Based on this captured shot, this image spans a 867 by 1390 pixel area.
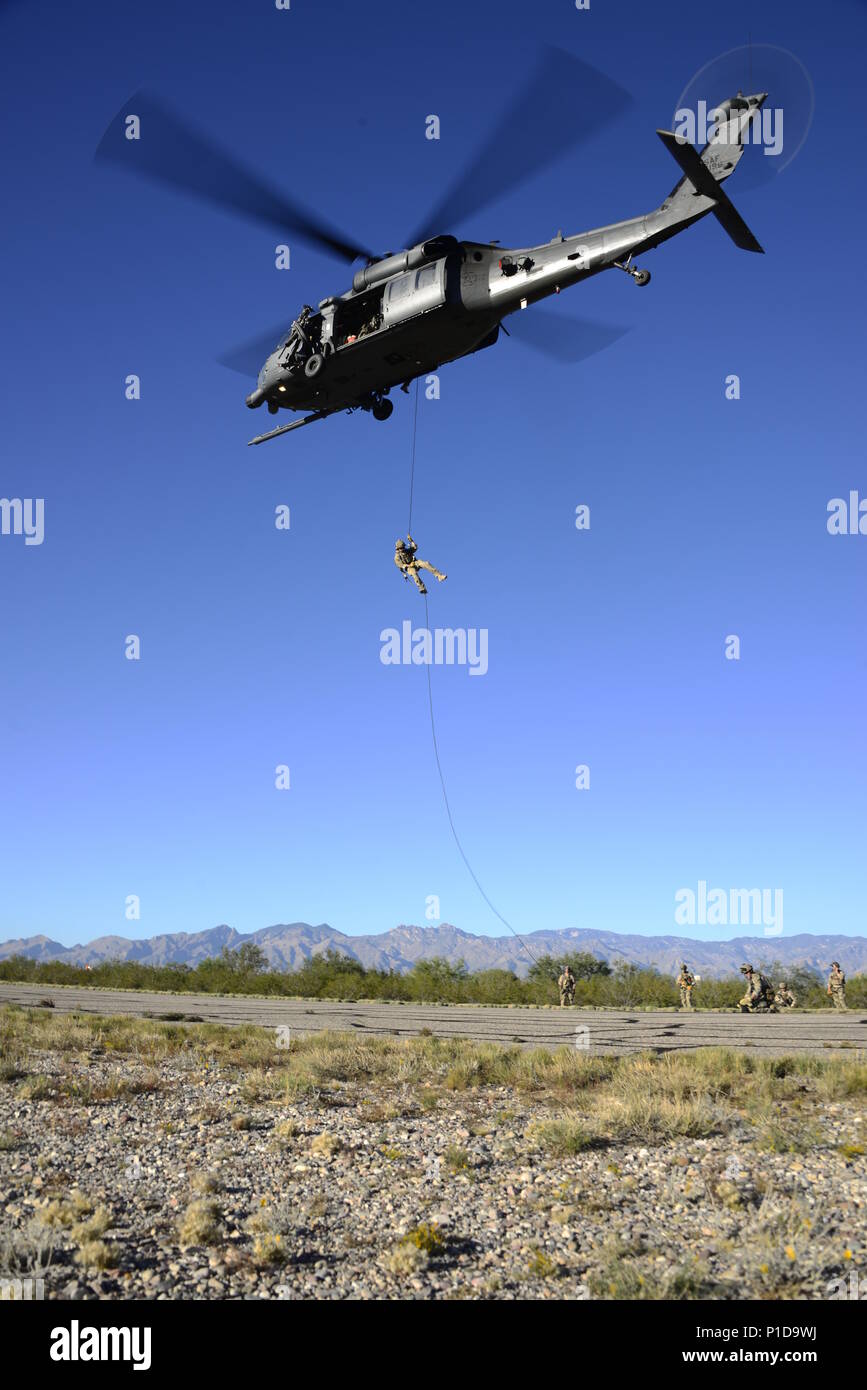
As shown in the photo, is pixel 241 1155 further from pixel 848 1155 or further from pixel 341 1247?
pixel 848 1155

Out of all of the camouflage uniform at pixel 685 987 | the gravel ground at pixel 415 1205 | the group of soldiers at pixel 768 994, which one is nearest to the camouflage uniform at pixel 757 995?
the group of soldiers at pixel 768 994

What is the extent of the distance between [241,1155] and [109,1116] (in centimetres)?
316

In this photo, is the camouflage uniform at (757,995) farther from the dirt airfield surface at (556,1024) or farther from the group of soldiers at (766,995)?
the dirt airfield surface at (556,1024)

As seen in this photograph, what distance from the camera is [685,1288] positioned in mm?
6551

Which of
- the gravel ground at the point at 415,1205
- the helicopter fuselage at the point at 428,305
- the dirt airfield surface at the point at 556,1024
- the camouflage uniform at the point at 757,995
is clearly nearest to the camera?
the gravel ground at the point at 415,1205

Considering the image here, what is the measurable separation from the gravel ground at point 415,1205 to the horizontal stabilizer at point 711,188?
14659mm

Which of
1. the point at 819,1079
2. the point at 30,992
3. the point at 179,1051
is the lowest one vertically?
the point at 30,992

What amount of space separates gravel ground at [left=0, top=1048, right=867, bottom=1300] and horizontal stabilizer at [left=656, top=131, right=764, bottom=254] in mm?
14659

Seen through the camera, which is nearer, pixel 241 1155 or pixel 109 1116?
pixel 241 1155

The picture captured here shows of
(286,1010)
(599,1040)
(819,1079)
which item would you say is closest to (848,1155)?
(819,1079)

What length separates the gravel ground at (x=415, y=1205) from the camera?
688cm

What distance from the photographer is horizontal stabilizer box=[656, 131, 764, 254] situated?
45.2 ft

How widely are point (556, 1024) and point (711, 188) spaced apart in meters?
20.3

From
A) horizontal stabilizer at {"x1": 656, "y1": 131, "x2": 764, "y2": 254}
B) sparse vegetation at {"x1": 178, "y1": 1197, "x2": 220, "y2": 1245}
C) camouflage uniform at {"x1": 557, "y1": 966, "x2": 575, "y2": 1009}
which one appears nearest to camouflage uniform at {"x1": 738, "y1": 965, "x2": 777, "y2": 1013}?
camouflage uniform at {"x1": 557, "y1": 966, "x2": 575, "y2": 1009}
